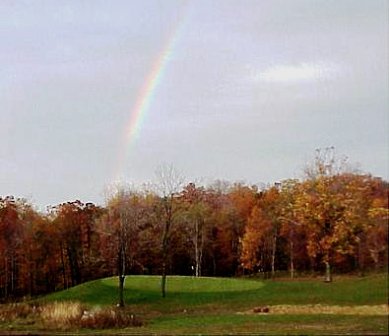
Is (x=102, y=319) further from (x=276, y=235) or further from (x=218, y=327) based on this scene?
(x=276, y=235)

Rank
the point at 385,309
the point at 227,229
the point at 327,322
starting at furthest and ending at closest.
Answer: the point at 227,229 < the point at 327,322 < the point at 385,309

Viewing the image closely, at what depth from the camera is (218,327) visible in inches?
1013

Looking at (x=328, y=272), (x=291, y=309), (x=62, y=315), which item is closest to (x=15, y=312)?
(x=62, y=315)

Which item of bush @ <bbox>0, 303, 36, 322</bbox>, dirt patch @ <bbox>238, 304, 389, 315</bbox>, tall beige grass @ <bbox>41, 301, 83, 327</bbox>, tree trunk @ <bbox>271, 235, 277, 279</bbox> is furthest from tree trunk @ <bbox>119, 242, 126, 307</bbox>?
dirt patch @ <bbox>238, 304, 389, 315</bbox>

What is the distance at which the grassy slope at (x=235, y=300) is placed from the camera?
21.5 meters

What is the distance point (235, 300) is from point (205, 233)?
27888mm

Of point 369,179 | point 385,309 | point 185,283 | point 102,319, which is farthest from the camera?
point 185,283

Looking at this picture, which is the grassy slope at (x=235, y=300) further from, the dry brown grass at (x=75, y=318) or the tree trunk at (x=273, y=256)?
the tree trunk at (x=273, y=256)

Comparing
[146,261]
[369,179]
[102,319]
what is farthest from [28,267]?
[369,179]

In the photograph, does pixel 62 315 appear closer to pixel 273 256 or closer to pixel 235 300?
pixel 235 300

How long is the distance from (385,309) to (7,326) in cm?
1973

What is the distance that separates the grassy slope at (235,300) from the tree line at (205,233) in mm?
1039

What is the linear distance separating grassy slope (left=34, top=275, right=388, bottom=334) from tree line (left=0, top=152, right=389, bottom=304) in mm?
1039

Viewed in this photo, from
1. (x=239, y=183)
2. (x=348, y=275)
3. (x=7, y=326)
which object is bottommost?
(x=7, y=326)
